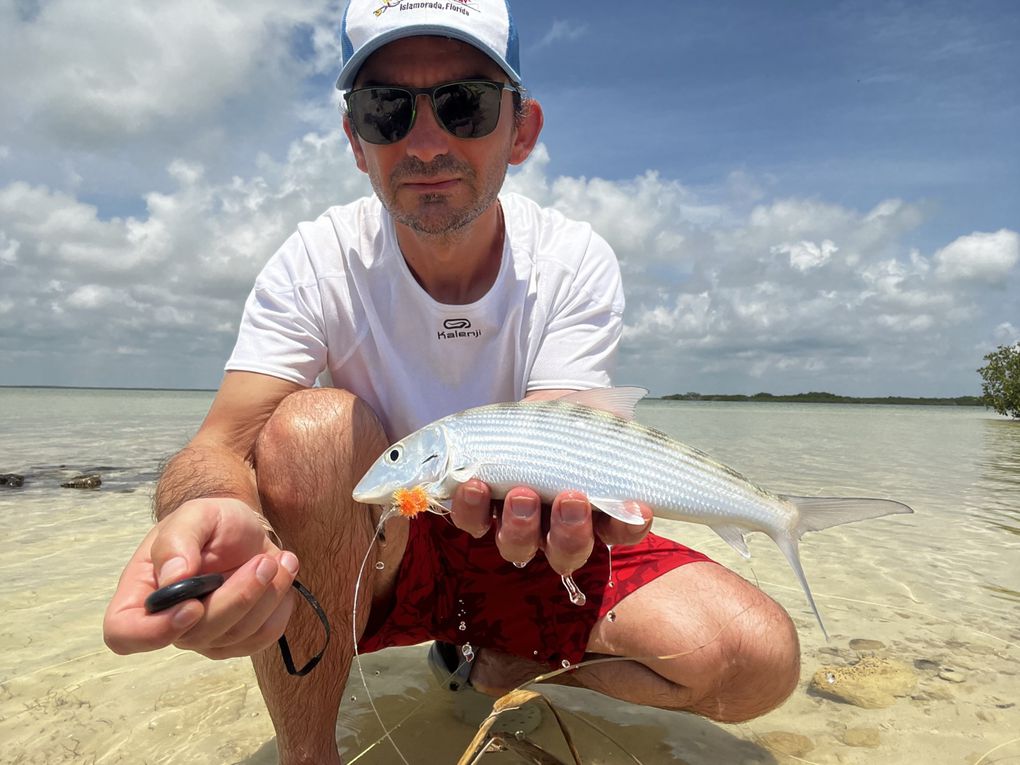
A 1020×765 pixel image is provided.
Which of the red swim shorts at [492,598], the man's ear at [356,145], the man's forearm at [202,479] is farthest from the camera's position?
the man's ear at [356,145]

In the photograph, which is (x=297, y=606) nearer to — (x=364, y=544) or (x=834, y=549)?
(x=364, y=544)

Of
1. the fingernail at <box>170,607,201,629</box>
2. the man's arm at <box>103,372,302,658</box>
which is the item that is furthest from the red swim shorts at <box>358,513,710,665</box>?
the fingernail at <box>170,607,201,629</box>

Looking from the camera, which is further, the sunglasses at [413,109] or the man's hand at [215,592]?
the sunglasses at [413,109]

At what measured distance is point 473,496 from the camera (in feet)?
6.84

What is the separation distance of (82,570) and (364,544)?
322cm

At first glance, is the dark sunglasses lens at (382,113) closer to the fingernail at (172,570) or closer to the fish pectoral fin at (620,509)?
the fish pectoral fin at (620,509)

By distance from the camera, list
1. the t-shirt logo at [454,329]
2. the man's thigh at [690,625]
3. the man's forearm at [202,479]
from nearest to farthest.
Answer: the man's forearm at [202,479] < the man's thigh at [690,625] < the t-shirt logo at [454,329]

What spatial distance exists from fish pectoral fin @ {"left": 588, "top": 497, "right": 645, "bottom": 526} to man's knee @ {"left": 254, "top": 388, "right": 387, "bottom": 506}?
0.84m

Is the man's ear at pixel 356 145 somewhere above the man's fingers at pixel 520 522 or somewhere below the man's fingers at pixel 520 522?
above

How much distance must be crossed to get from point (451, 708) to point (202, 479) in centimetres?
141

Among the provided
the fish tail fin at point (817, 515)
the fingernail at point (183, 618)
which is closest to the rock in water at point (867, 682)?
the fish tail fin at point (817, 515)

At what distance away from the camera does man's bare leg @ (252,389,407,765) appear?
2.22 metres

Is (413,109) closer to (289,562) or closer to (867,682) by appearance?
(289,562)

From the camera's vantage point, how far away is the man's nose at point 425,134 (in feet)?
8.97
